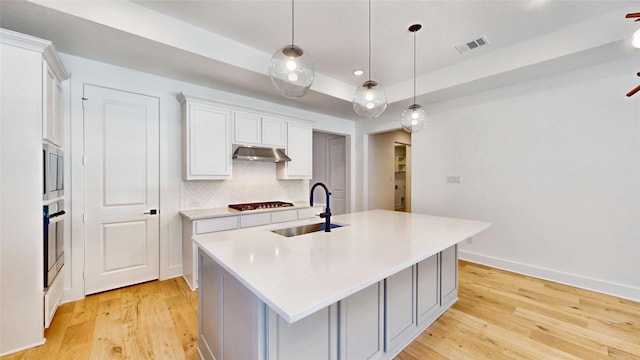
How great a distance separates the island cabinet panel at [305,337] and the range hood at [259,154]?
2.65m

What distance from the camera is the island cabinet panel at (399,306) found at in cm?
175

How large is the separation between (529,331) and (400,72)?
337 centimetres

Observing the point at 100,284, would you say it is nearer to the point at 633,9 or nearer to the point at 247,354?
the point at 247,354

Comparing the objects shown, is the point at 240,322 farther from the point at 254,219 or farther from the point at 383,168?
the point at 383,168

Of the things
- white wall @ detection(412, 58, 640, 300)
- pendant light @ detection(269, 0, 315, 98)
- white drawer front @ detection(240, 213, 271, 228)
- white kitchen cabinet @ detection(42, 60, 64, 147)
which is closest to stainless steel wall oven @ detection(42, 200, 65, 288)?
white kitchen cabinet @ detection(42, 60, 64, 147)

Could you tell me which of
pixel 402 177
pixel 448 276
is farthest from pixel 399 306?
pixel 402 177

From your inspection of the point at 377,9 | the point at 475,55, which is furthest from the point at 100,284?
the point at 475,55

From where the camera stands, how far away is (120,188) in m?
2.93

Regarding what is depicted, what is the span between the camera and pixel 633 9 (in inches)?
90.2

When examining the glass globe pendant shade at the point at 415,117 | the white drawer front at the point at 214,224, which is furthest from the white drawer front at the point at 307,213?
the glass globe pendant shade at the point at 415,117

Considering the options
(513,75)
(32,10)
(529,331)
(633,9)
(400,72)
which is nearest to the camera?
(32,10)

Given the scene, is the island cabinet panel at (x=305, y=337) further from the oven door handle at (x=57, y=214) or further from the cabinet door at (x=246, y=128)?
the cabinet door at (x=246, y=128)

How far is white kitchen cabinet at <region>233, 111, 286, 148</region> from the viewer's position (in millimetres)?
3613

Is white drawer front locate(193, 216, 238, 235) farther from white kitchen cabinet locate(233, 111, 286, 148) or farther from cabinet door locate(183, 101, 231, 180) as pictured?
white kitchen cabinet locate(233, 111, 286, 148)
